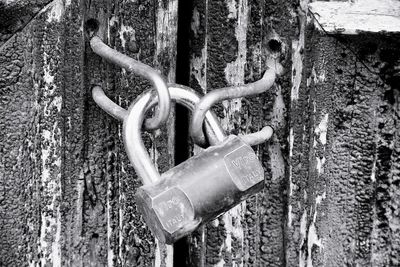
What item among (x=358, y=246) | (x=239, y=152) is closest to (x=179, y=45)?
(x=239, y=152)

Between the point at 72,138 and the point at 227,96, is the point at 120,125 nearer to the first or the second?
the point at 72,138

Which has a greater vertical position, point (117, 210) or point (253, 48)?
point (253, 48)

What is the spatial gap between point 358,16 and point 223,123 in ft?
0.78

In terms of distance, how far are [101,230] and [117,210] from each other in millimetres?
37

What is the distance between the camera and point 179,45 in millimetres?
777

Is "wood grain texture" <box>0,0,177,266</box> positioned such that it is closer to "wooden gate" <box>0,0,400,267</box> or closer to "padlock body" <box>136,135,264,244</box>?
"wooden gate" <box>0,0,400,267</box>

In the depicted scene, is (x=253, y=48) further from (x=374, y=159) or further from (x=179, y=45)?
(x=374, y=159)

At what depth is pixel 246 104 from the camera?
76 centimetres

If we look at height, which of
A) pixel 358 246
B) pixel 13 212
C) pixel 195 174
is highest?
pixel 195 174

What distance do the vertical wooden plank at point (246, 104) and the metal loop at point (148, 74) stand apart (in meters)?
0.14

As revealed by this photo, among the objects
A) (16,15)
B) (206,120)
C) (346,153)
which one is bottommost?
(346,153)

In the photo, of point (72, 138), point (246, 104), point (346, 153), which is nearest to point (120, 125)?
point (72, 138)

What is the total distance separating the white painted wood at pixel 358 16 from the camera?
690mm

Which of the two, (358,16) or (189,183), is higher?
(358,16)
